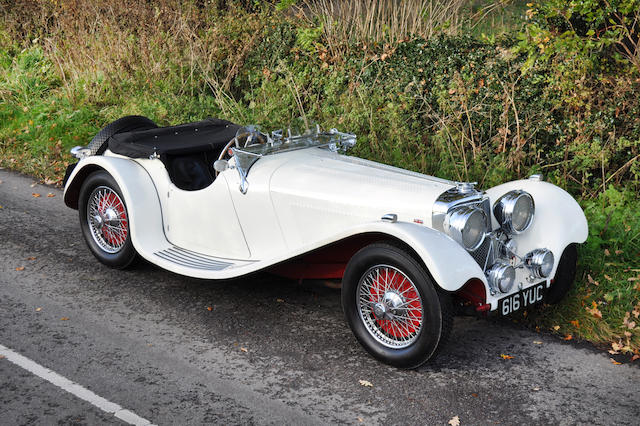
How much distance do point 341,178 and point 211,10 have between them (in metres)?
6.89

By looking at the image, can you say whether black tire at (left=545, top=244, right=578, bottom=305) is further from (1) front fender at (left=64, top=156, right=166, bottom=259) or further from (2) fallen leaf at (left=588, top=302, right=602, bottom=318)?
(1) front fender at (left=64, top=156, right=166, bottom=259)

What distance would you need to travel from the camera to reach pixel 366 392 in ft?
13.8

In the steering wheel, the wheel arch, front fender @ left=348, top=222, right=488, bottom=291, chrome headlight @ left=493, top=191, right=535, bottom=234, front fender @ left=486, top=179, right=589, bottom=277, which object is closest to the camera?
front fender @ left=348, top=222, right=488, bottom=291

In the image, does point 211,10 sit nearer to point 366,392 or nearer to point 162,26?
point 162,26

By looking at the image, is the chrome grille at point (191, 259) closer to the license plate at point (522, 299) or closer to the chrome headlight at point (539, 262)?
the license plate at point (522, 299)

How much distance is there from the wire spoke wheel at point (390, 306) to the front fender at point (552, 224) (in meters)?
0.91

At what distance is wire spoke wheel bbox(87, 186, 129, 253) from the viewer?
588 cm

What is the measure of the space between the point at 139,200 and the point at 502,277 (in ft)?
9.28

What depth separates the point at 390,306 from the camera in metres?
4.41

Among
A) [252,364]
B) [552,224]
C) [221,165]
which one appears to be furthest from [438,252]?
[221,165]

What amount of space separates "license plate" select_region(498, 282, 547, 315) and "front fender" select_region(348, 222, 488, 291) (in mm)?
247

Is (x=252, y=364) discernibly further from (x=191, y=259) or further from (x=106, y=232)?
(x=106, y=232)

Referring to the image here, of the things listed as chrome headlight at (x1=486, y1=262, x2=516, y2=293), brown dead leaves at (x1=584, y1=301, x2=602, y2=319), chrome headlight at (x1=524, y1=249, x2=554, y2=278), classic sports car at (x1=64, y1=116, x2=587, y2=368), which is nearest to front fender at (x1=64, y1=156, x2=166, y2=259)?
classic sports car at (x1=64, y1=116, x2=587, y2=368)

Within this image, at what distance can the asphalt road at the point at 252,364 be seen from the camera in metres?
4.00
